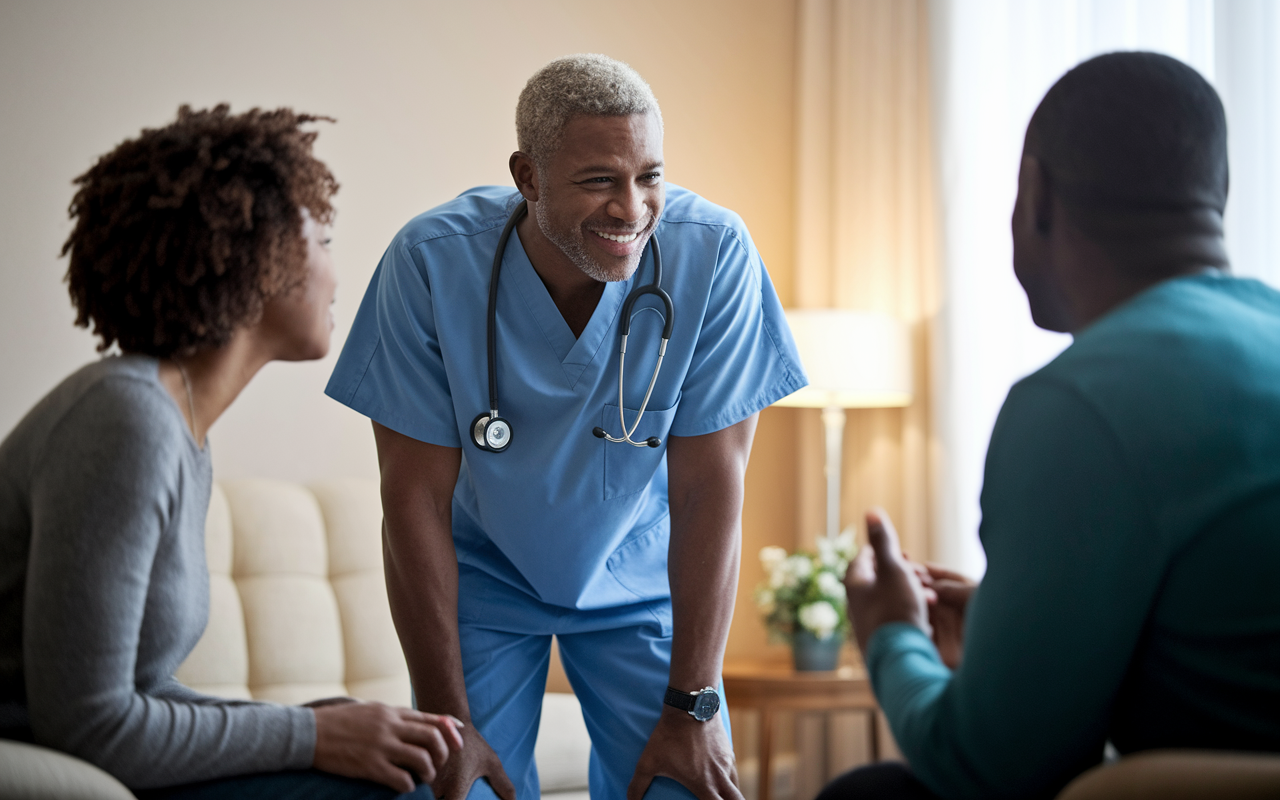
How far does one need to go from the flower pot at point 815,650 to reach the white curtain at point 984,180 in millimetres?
441

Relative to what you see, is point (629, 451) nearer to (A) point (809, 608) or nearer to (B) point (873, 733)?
(A) point (809, 608)

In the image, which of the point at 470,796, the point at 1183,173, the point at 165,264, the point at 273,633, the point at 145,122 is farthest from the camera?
the point at 145,122

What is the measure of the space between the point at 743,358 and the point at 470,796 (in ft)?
2.26

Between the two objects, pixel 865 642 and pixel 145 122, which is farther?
pixel 145 122

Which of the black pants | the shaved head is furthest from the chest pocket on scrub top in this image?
the shaved head

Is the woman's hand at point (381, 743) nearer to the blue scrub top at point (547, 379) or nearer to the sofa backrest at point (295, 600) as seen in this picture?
the blue scrub top at point (547, 379)

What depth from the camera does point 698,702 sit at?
1.33 m

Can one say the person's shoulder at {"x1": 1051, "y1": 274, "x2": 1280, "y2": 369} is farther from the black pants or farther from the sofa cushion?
the sofa cushion

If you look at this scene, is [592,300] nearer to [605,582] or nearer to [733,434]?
[733,434]

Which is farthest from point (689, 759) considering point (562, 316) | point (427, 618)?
point (562, 316)

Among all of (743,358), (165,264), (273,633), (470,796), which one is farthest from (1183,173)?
(273,633)

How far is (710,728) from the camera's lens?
135 cm

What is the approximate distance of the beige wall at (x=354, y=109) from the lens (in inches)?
92.4

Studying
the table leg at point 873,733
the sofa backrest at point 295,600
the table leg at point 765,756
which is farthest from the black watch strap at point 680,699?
the table leg at point 873,733
